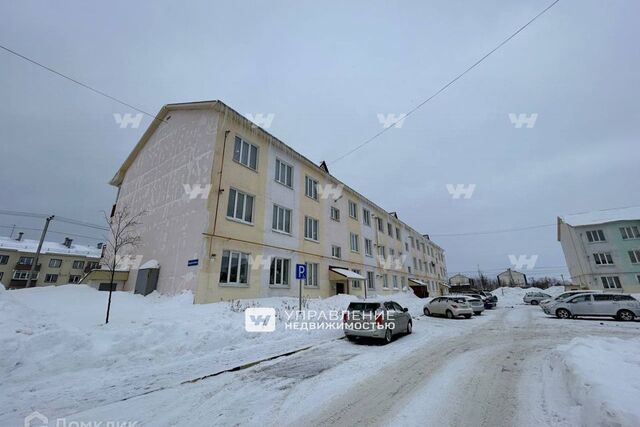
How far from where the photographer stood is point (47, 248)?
172 ft

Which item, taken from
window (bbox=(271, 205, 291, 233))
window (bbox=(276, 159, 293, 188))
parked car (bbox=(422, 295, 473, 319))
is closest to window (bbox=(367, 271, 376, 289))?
parked car (bbox=(422, 295, 473, 319))

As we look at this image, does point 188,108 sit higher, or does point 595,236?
point 188,108

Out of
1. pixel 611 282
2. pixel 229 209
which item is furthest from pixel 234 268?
pixel 611 282

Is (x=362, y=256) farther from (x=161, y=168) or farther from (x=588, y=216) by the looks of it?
(x=588, y=216)

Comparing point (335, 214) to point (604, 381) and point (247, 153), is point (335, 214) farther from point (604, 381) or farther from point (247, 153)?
point (604, 381)

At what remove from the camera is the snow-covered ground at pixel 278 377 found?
4441mm

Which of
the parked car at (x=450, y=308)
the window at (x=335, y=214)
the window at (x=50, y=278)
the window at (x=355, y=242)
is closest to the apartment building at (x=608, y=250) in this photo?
the parked car at (x=450, y=308)

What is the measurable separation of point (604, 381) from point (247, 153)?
16652mm

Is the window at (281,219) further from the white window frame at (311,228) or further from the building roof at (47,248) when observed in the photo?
the building roof at (47,248)

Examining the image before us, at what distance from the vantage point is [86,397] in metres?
5.20

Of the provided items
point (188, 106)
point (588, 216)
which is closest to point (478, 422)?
point (188, 106)

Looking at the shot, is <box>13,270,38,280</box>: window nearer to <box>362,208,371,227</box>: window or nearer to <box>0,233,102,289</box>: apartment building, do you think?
<box>0,233,102,289</box>: apartment building

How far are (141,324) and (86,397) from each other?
407 centimetres

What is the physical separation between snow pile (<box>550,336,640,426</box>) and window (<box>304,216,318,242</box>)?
585 inches
